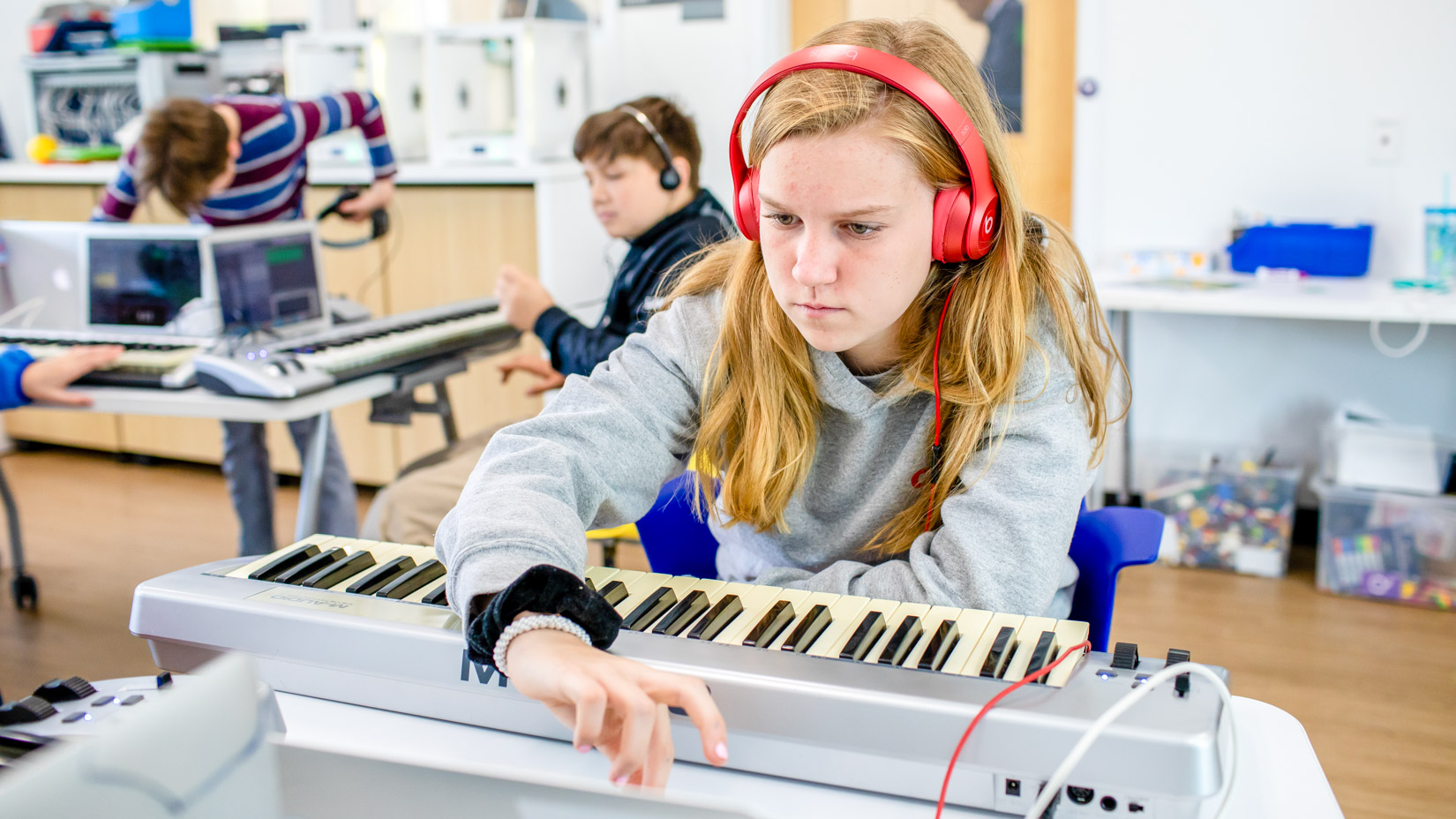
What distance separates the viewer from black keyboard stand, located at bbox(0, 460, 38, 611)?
2.83 meters

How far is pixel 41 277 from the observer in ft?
8.41

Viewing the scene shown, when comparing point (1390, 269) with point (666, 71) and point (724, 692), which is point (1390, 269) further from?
point (724, 692)

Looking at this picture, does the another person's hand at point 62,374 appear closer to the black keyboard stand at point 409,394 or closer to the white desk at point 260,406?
the white desk at point 260,406

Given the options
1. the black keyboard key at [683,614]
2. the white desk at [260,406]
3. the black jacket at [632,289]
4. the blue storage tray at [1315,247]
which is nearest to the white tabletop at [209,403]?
the white desk at [260,406]

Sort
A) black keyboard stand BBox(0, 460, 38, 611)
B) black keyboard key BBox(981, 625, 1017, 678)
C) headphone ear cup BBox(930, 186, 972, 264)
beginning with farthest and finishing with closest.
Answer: black keyboard stand BBox(0, 460, 38, 611), headphone ear cup BBox(930, 186, 972, 264), black keyboard key BBox(981, 625, 1017, 678)

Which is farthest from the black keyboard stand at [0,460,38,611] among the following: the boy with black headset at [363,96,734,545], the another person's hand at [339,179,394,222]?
the boy with black headset at [363,96,734,545]

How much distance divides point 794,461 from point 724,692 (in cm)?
38

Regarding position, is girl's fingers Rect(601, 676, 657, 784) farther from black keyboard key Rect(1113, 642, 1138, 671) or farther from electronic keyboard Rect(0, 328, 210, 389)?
electronic keyboard Rect(0, 328, 210, 389)

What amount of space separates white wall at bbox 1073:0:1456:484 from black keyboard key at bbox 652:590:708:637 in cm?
272

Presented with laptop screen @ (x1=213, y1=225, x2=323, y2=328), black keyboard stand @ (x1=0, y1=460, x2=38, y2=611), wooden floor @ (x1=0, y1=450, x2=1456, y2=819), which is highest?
laptop screen @ (x1=213, y1=225, x2=323, y2=328)

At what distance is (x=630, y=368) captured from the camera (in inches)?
42.8

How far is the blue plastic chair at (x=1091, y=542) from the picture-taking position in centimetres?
105

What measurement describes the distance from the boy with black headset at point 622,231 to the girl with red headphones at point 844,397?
97 centimetres

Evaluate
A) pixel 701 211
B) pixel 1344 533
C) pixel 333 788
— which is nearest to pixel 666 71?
pixel 701 211
